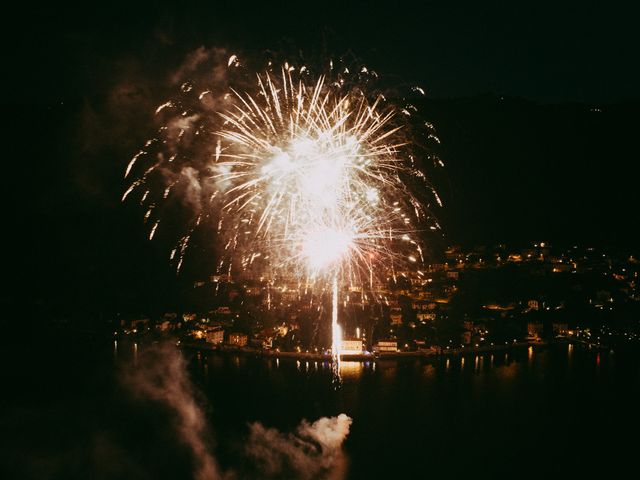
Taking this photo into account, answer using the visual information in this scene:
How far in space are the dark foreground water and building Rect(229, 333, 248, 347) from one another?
39cm

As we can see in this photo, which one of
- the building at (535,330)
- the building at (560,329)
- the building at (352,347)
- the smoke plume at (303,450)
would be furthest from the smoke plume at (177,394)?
the building at (560,329)

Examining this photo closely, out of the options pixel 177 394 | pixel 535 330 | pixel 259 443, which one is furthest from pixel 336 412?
pixel 535 330

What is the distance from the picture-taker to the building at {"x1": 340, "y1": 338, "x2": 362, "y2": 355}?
8846mm

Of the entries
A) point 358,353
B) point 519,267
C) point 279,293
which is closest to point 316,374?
point 358,353

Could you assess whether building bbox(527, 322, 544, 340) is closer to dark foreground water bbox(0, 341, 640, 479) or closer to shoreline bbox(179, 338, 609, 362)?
shoreline bbox(179, 338, 609, 362)

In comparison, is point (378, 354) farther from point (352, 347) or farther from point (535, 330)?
point (535, 330)

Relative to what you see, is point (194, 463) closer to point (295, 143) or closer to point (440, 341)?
point (295, 143)

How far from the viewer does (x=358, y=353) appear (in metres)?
8.82

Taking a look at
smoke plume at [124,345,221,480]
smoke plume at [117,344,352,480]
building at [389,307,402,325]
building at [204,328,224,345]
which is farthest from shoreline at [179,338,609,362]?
smoke plume at [117,344,352,480]

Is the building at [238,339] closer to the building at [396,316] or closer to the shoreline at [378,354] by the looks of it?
the shoreline at [378,354]

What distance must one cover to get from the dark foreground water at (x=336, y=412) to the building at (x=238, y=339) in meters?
0.39

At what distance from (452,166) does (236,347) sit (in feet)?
47.8

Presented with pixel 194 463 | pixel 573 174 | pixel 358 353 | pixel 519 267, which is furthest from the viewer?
pixel 573 174

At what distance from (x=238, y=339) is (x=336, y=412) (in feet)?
11.8
